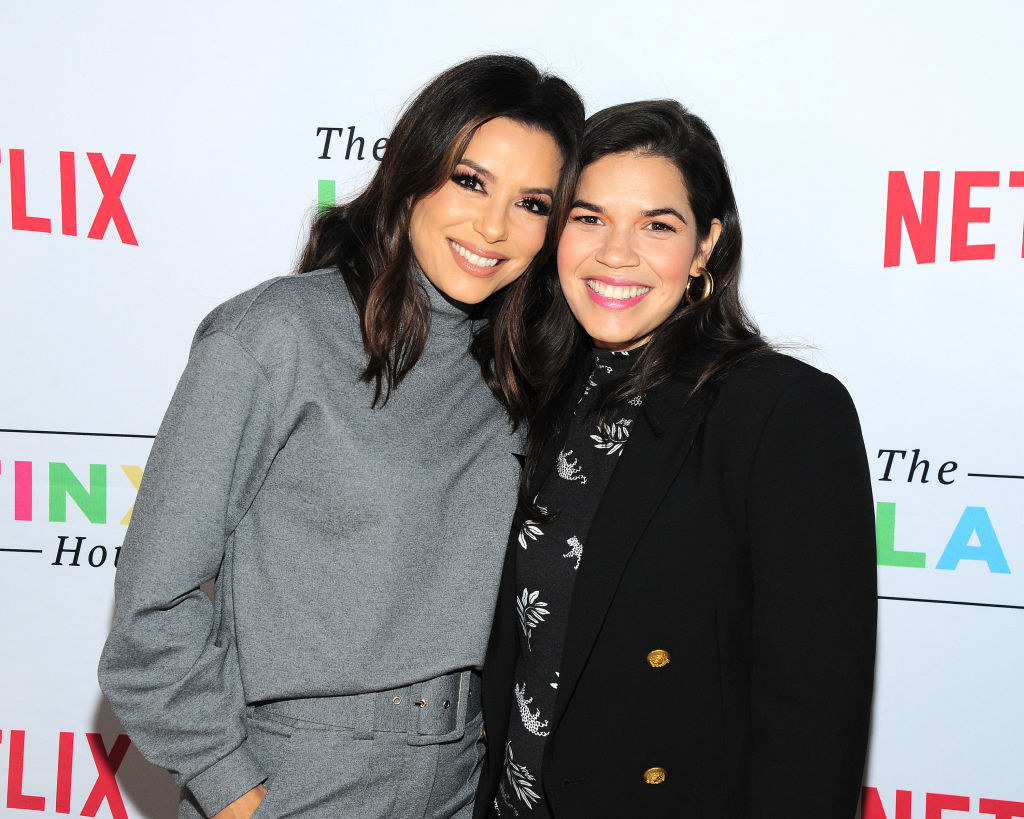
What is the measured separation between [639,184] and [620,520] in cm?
53

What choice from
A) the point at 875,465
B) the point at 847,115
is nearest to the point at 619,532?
the point at 875,465

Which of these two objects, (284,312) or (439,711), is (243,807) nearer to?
(439,711)

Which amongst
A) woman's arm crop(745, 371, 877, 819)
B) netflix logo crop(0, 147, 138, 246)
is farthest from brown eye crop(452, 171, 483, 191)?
netflix logo crop(0, 147, 138, 246)

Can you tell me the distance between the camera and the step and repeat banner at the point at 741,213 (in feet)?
6.25

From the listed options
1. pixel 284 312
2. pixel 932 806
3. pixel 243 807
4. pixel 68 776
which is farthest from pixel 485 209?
pixel 68 776

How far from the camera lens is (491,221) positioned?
147cm

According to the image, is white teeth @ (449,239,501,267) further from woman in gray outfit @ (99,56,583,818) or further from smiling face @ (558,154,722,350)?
smiling face @ (558,154,722,350)

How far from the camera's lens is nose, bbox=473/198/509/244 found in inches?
57.7

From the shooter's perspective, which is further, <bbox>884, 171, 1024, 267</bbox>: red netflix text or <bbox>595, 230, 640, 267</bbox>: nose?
<bbox>884, 171, 1024, 267</bbox>: red netflix text

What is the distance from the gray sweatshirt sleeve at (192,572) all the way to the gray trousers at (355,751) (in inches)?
1.7

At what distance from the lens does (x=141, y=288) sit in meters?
2.17

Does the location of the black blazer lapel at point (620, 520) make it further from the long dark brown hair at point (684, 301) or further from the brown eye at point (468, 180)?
the brown eye at point (468, 180)

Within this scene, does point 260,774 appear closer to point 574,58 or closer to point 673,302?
point 673,302

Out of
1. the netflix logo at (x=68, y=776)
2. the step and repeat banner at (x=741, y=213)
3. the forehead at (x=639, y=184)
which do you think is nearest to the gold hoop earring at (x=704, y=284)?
the forehead at (x=639, y=184)
